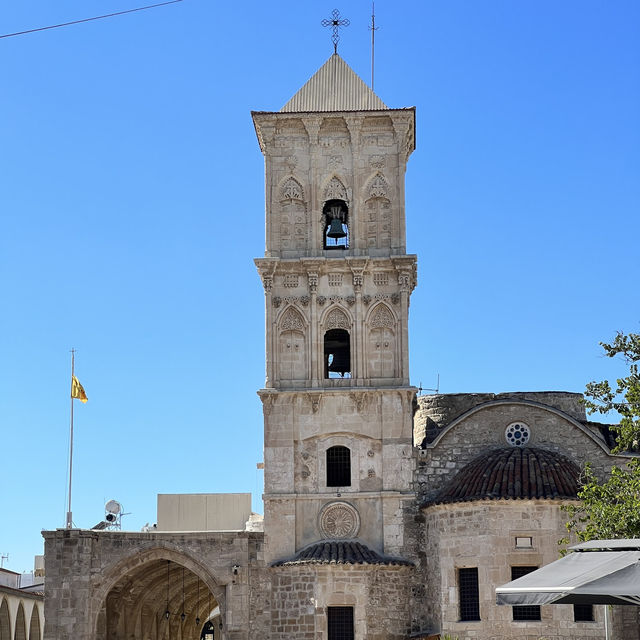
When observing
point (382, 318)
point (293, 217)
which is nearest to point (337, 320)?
point (382, 318)

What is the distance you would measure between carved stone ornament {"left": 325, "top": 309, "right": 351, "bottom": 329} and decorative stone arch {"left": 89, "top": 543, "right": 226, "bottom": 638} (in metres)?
7.97

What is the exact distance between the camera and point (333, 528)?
32.3 m

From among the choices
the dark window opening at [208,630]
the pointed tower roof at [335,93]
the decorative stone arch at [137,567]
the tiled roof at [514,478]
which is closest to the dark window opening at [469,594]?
the tiled roof at [514,478]

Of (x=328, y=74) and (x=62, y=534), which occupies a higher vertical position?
(x=328, y=74)

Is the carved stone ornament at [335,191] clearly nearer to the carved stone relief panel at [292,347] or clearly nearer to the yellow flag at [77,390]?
the carved stone relief panel at [292,347]

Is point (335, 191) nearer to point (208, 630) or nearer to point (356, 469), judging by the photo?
point (356, 469)

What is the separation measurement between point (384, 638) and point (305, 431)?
6314 millimetres

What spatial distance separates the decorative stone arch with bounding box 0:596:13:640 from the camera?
44.7 m

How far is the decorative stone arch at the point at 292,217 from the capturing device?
3444 cm

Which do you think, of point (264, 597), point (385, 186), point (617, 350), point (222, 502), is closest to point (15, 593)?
point (222, 502)

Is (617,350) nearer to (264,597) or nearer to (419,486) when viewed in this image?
(419,486)

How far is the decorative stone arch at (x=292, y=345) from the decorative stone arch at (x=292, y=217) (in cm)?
210

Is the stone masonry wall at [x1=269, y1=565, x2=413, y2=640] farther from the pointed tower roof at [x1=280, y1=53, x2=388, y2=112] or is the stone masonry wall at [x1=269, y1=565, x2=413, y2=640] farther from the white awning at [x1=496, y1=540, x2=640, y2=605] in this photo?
the white awning at [x1=496, y1=540, x2=640, y2=605]

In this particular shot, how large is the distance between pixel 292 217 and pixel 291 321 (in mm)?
3352
